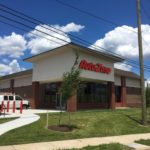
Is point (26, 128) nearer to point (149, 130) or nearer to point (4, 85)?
point (149, 130)

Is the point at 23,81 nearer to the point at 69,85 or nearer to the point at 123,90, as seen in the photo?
the point at 123,90

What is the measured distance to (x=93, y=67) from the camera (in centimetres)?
3397

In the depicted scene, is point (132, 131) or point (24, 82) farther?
point (24, 82)

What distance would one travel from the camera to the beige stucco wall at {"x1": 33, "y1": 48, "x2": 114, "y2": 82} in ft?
107

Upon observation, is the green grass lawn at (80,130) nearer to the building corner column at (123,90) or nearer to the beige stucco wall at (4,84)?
the building corner column at (123,90)

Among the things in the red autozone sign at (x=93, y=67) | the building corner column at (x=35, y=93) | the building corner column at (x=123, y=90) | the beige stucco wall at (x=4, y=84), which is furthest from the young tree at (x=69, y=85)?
the beige stucco wall at (x=4, y=84)

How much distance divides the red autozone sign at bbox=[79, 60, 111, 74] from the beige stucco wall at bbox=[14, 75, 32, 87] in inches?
531

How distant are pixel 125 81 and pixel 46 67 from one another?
1719 cm

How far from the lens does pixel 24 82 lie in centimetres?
4600

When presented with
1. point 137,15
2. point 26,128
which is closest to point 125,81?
point 137,15

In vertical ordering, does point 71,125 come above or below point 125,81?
below

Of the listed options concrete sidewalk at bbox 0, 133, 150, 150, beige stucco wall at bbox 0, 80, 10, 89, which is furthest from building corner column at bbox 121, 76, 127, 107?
concrete sidewalk at bbox 0, 133, 150, 150

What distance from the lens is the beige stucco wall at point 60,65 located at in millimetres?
32500

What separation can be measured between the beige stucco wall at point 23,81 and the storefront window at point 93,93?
10.2 m
